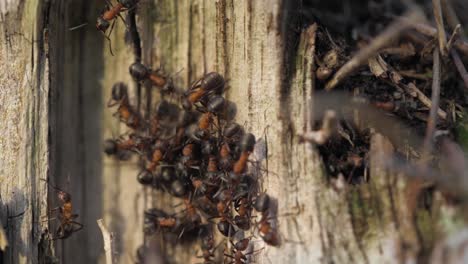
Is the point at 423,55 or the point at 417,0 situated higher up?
the point at 417,0

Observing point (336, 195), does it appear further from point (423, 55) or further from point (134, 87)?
point (134, 87)

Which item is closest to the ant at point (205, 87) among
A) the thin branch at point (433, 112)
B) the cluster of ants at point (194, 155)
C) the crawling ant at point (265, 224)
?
the cluster of ants at point (194, 155)

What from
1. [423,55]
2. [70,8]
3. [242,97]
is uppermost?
[70,8]

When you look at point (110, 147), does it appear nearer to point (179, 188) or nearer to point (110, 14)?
point (179, 188)

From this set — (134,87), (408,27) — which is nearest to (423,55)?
(408,27)

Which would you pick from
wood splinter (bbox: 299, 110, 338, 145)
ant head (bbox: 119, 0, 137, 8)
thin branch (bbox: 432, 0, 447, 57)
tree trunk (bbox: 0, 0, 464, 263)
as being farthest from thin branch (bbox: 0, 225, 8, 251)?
thin branch (bbox: 432, 0, 447, 57)

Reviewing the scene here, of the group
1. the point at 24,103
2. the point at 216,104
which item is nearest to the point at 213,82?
the point at 216,104

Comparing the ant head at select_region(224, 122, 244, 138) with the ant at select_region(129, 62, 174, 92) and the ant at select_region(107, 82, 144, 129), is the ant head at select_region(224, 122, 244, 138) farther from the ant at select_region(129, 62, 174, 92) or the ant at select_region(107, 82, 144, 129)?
the ant at select_region(107, 82, 144, 129)

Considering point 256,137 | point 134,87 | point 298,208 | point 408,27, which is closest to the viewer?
point 298,208
